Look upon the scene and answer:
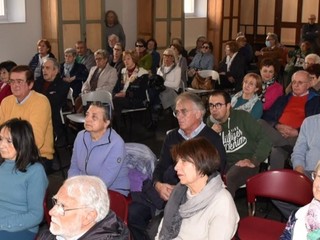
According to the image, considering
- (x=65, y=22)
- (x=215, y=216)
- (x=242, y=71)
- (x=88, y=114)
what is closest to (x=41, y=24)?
(x=65, y=22)

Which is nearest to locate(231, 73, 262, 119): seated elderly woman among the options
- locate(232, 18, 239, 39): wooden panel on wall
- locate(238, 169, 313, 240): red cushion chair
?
locate(238, 169, 313, 240): red cushion chair

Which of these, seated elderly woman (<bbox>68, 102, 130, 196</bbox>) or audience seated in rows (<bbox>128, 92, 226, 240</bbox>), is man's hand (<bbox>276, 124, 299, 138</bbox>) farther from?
seated elderly woman (<bbox>68, 102, 130, 196</bbox>)

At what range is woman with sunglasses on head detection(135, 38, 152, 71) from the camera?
914cm

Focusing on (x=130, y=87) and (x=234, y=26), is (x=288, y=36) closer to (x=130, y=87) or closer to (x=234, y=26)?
(x=234, y=26)

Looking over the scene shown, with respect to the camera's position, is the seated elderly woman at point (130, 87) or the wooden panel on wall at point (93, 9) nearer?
the seated elderly woman at point (130, 87)

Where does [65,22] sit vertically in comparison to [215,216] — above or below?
above

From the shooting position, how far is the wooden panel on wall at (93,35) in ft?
33.4

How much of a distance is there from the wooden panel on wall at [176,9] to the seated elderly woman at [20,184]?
911 cm

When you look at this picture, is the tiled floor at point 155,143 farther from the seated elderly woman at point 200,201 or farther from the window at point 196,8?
the window at point 196,8

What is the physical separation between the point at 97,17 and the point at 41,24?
1149 mm

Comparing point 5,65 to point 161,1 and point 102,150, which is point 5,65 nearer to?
point 102,150

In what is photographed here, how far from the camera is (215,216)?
2697 millimetres

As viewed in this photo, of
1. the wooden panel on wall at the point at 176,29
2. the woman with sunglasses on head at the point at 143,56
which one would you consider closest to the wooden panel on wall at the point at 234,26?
the wooden panel on wall at the point at 176,29

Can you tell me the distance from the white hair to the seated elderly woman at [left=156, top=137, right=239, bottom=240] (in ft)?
1.78
